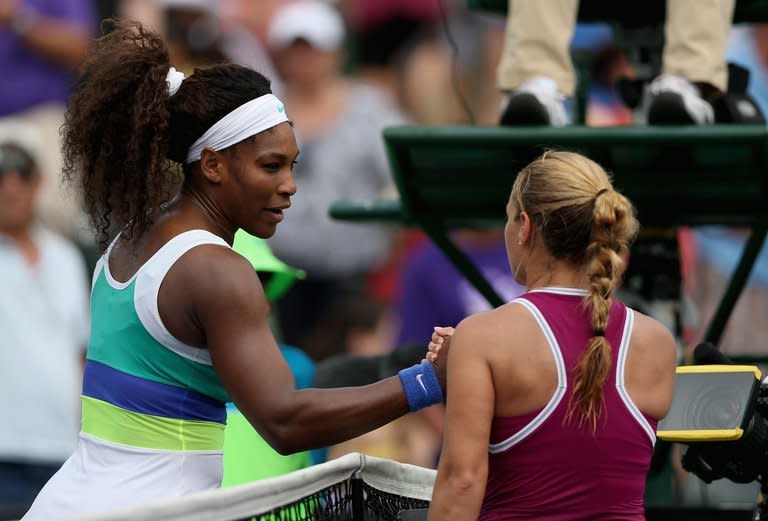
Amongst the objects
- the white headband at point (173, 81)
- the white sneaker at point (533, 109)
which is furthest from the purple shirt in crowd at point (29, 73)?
the white headband at point (173, 81)

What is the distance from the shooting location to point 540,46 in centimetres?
572

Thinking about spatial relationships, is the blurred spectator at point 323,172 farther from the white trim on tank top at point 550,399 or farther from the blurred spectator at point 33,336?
the white trim on tank top at point 550,399

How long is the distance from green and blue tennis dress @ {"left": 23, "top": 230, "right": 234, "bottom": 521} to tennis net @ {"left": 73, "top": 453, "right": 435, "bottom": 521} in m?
0.26

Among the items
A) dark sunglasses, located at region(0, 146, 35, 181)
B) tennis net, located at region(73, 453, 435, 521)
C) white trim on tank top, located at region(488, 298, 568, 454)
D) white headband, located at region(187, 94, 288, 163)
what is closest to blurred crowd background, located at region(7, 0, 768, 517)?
dark sunglasses, located at region(0, 146, 35, 181)

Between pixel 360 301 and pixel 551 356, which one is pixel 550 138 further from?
pixel 360 301

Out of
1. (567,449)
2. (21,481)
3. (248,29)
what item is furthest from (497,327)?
(248,29)

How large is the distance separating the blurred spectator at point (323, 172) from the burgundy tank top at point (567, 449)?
5.20m

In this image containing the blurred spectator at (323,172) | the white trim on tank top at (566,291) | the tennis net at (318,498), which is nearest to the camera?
the tennis net at (318,498)

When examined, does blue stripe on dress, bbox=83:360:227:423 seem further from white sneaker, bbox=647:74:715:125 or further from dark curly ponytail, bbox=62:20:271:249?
white sneaker, bbox=647:74:715:125

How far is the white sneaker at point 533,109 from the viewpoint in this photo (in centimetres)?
525

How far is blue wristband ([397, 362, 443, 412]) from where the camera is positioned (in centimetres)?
373

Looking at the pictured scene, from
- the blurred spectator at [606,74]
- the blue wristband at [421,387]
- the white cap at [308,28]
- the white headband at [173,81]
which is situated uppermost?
the white headband at [173,81]

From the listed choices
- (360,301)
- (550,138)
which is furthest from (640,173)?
(360,301)

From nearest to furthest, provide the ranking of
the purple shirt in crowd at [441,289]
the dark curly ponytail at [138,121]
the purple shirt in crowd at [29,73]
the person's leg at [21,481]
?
the dark curly ponytail at [138,121] < the purple shirt in crowd at [441,289] < the person's leg at [21,481] < the purple shirt in crowd at [29,73]
